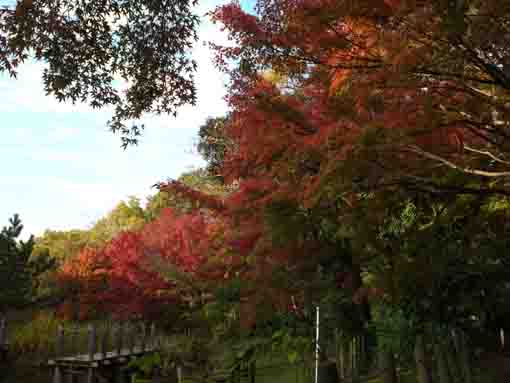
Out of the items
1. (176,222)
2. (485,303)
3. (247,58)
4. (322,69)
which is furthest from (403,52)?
(176,222)

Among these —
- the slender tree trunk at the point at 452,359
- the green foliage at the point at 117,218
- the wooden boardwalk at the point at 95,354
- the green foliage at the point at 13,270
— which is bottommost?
the wooden boardwalk at the point at 95,354

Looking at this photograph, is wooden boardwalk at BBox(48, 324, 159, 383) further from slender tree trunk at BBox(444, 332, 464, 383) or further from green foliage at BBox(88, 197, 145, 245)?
green foliage at BBox(88, 197, 145, 245)

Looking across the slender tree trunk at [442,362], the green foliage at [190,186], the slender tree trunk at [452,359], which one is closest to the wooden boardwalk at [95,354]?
the slender tree trunk at [452,359]

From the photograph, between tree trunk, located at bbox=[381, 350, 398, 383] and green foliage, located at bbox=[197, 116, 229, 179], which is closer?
tree trunk, located at bbox=[381, 350, 398, 383]

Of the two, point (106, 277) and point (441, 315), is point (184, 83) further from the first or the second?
point (106, 277)

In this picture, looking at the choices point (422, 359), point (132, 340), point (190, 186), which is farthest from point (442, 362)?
point (190, 186)

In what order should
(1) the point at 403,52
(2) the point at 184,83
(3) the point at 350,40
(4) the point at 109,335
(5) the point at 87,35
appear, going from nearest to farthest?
(1) the point at 403,52, (3) the point at 350,40, (5) the point at 87,35, (2) the point at 184,83, (4) the point at 109,335

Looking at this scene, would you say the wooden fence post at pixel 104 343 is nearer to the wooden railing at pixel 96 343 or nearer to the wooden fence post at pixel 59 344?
the wooden railing at pixel 96 343

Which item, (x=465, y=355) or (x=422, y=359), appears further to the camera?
(x=465, y=355)

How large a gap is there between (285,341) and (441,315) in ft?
8.37

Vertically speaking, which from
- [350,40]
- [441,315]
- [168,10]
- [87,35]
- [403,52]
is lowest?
[441,315]

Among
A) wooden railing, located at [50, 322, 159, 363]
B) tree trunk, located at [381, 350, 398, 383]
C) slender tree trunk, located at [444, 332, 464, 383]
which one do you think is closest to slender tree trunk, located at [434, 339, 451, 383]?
slender tree trunk, located at [444, 332, 464, 383]

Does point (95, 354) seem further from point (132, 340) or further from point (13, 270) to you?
point (13, 270)

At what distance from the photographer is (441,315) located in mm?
8141
